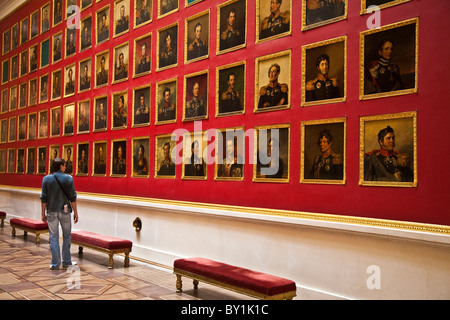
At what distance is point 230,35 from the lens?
26.9 feet

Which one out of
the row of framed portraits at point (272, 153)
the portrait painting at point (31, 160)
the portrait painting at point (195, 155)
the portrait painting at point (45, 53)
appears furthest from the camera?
the portrait painting at point (31, 160)

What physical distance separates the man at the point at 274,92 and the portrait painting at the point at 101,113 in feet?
19.1

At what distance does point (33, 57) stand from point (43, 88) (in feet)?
5.37

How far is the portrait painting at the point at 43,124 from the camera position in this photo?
579 inches

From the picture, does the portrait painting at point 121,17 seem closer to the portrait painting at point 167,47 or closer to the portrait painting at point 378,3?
the portrait painting at point 167,47

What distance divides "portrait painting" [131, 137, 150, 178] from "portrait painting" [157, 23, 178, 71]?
1.85 metres

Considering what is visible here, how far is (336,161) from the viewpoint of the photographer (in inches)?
250

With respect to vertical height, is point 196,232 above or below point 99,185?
below

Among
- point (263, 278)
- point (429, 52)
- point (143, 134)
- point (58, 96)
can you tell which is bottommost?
point (263, 278)

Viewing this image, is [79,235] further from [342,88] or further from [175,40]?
[342,88]

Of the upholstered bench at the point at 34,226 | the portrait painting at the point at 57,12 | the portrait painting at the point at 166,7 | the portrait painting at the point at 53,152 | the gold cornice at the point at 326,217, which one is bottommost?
the upholstered bench at the point at 34,226

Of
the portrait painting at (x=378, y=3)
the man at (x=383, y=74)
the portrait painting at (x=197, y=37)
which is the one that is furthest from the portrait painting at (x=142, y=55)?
the man at (x=383, y=74)

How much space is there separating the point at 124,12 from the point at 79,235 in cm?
590

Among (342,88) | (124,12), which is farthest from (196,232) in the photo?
(124,12)
